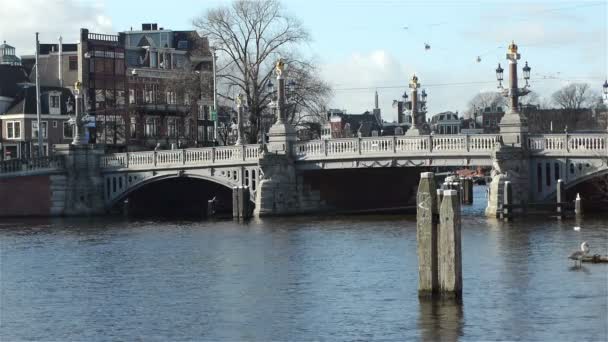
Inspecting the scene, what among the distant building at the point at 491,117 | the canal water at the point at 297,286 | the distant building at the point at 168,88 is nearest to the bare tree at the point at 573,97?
the distant building at the point at 491,117

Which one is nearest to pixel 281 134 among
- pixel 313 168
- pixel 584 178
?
pixel 313 168

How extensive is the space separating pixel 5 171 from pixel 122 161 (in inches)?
283

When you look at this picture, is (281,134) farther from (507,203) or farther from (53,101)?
(53,101)

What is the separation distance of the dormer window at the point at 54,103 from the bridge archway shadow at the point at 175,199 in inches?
915

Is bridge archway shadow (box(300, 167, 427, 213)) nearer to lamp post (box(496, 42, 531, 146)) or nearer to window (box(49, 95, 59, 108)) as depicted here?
lamp post (box(496, 42, 531, 146))

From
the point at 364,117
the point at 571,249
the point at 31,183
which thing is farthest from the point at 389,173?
the point at 364,117

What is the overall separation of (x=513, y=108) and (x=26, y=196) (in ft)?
108

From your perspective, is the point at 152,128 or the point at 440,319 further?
the point at 152,128

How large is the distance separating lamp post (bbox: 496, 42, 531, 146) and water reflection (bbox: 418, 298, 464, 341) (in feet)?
94.8

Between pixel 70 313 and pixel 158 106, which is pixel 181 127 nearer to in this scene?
pixel 158 106

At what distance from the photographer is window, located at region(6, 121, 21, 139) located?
344 ft

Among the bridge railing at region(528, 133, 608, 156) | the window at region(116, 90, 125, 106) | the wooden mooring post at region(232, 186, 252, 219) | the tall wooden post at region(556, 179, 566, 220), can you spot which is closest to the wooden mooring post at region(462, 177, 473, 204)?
the wooden mooring post at region(232, 186, 252, 219)

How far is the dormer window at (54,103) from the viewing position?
10719 cm

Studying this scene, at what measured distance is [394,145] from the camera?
66.4m
